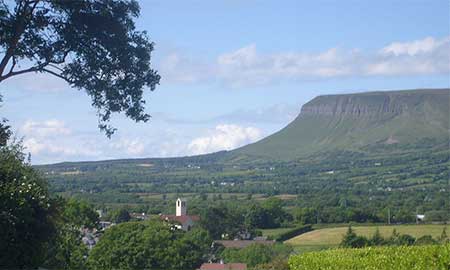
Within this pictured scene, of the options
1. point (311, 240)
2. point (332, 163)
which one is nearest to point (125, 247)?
point (311, 240)

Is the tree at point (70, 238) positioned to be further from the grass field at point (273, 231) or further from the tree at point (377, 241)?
the grass field at point (273, 231)

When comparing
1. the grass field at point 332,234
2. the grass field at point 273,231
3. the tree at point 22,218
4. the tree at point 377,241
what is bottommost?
the grass field at point 273,231

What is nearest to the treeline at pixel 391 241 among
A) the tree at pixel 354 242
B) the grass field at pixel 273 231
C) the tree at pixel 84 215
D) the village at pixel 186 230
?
the tree at pixel 354 242

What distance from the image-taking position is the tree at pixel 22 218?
14719 millimetres

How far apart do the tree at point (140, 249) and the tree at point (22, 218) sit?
13.4 m

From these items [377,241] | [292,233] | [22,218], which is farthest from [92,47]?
[292,233]

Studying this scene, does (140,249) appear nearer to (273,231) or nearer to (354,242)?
(354,242)

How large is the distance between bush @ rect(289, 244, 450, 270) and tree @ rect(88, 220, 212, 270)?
14.0 metres

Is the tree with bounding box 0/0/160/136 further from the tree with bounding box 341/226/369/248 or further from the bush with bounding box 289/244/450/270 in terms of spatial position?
the tree with bounding box 341/226/369/248

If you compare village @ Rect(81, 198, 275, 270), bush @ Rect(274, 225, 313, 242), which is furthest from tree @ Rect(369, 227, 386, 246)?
bush @ Rect(274, 225, 313, 242)

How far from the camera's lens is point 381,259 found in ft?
47.4

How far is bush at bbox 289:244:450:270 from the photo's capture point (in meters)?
13.0

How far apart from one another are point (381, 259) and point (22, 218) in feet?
20.9

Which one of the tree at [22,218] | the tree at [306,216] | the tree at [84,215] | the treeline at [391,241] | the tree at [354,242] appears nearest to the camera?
the tree at [22,218]
